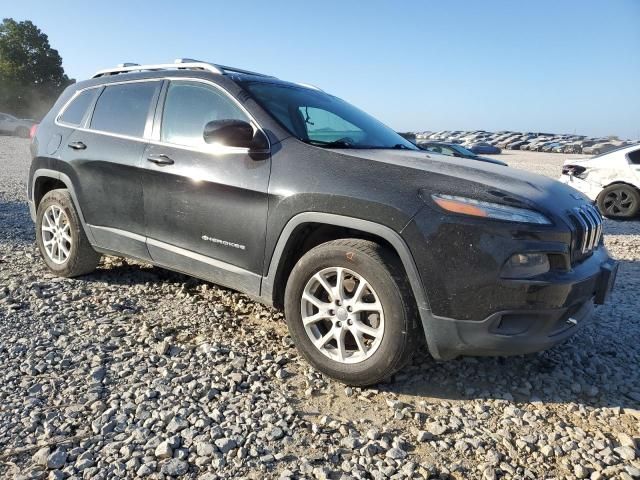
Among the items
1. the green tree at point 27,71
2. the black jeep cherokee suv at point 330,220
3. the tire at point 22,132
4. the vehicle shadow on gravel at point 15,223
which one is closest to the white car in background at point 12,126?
the tire at point 22,132

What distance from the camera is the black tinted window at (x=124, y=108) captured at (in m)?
3.71

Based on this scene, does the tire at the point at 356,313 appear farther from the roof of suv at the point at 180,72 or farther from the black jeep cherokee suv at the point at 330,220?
the roof of suv at the point at 180,72

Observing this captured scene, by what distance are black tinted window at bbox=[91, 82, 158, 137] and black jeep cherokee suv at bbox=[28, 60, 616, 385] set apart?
0.02m

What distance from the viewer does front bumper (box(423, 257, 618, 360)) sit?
7.79 ft

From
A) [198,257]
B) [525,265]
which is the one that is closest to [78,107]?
[198,257]

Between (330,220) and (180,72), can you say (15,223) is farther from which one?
(330,220)

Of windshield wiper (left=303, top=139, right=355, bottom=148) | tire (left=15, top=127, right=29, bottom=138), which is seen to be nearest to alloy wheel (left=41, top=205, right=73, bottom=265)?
windshield wiper (left=303, top=139, right=355, bottom=148)

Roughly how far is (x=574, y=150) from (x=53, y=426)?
144ft

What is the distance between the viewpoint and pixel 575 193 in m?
3.03

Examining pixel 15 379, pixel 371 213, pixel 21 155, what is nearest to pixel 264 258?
pixel 371 213

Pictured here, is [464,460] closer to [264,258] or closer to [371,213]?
[371,213]

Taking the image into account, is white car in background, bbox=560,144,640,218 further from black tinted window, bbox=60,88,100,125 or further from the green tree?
the green tree

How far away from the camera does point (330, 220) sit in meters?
2.67

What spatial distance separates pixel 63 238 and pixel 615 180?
8919 millimetres
